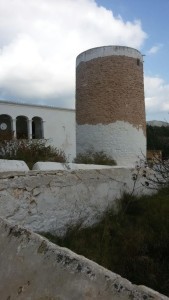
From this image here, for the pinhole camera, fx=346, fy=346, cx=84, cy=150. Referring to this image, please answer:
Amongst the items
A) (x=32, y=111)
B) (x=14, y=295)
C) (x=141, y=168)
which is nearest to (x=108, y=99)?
(x=141, y=168)

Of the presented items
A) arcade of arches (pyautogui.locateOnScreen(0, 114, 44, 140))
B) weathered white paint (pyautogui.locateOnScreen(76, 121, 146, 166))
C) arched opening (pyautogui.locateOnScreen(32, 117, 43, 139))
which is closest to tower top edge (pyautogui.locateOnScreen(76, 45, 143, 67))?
weathered white paint (pyautogui.locateOnScreen(76, 121, 146, 166))

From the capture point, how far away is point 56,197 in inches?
165

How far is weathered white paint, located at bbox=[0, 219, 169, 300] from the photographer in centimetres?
144

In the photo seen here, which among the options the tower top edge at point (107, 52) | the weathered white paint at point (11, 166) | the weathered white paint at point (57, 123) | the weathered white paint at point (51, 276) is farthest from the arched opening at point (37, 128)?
the weathered white paint at point (51, 276)

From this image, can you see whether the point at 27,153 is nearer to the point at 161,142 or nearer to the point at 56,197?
the point at 56,197

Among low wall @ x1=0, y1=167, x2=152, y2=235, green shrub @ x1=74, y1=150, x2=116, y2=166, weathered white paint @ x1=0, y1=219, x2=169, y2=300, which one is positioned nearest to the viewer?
weathered white paint @ x1=0, y1=219, x2=169, y2=300

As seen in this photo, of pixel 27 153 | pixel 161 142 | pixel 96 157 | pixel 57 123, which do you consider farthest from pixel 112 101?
pixel 57 123

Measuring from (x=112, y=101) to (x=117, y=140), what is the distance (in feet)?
4.14

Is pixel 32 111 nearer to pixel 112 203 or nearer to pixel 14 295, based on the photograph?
pixel 112 203

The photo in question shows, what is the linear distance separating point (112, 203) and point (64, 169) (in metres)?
1.01

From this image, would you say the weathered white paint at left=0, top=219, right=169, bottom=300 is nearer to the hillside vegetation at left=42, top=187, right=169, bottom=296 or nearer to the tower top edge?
the hillside vegetation at left=42, top=187, right=169, bottom=296

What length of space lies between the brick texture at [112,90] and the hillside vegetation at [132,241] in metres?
5.71

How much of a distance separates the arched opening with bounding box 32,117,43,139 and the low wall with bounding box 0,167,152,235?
70.1 ft

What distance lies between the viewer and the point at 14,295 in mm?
1826
